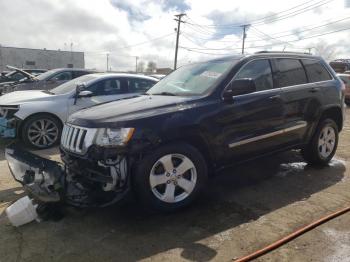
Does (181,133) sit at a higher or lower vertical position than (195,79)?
lower

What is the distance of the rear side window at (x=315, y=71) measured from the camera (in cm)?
517

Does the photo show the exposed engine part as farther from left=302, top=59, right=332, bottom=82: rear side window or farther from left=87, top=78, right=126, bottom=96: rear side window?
left=87, top=78, right=126, bottom=96: rear side window

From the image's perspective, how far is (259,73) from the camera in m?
4.54

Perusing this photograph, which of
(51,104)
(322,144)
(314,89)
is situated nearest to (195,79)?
(314,89)

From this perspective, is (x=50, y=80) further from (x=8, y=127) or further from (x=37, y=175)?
(x=37, y=175)

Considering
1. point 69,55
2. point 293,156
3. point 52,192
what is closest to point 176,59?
point 69,55

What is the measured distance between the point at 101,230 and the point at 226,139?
1678 millimetres

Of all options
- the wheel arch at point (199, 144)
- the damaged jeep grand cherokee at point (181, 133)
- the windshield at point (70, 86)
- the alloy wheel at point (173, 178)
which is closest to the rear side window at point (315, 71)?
the damaged jeep grand cherokee at point (181, 133)

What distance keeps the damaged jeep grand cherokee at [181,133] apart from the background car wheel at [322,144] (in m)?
0.20

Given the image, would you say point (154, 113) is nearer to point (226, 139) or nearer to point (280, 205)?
point (226, 139)

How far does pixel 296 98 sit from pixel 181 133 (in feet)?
6.60

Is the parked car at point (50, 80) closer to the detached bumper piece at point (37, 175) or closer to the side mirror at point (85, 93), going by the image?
the side mirror at point (85, 93)

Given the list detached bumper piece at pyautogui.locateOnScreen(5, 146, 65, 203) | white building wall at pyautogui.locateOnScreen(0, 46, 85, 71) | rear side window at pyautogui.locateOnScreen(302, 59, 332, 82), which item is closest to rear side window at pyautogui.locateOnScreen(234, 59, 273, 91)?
rear side window at pyautogui.locateOnScreen(302, 59, 332, 82)

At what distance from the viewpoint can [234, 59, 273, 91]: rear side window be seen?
436 cm
